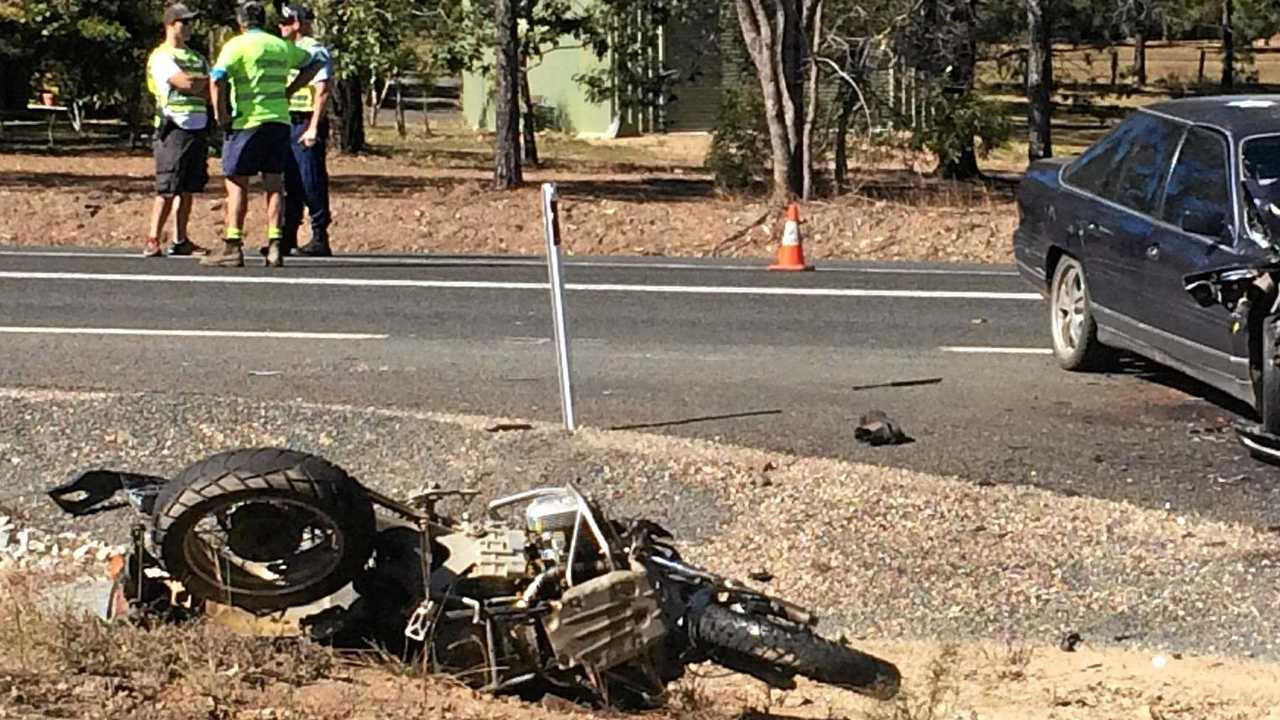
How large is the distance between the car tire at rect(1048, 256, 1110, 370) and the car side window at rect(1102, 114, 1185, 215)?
1.66 feet

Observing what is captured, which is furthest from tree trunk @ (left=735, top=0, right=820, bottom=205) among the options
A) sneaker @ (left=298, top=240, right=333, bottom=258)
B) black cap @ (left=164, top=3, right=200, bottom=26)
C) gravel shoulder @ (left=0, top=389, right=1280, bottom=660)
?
gravel shoulder @ (left=0, top=389, right=1280, bottom=660)

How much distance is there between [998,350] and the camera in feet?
36.8

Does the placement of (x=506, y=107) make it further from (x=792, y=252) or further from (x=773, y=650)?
(x=773, y=650)

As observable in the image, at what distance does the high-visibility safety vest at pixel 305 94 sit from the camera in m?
14.0

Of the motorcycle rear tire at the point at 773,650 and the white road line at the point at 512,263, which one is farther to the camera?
the white road line at the point at 512,263

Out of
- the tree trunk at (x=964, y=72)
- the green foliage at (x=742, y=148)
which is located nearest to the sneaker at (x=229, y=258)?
the green foliage at (x=742, y=148)

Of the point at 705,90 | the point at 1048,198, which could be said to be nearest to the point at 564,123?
the point at 705,90

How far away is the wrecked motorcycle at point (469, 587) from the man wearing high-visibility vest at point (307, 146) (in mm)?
8972

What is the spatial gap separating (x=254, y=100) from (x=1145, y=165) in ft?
21.8

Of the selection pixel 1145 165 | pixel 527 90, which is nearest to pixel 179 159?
pixel 1145 165

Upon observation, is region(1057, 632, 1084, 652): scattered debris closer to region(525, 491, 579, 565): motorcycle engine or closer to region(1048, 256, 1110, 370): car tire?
region(525, 491, 579, 565): motorcycle engine

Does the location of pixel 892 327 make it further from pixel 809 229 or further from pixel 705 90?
pixel 705 90

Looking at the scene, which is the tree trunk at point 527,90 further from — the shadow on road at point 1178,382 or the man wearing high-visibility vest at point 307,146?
the shadow on road at point 1178,382

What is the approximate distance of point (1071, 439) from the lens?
351 inches
